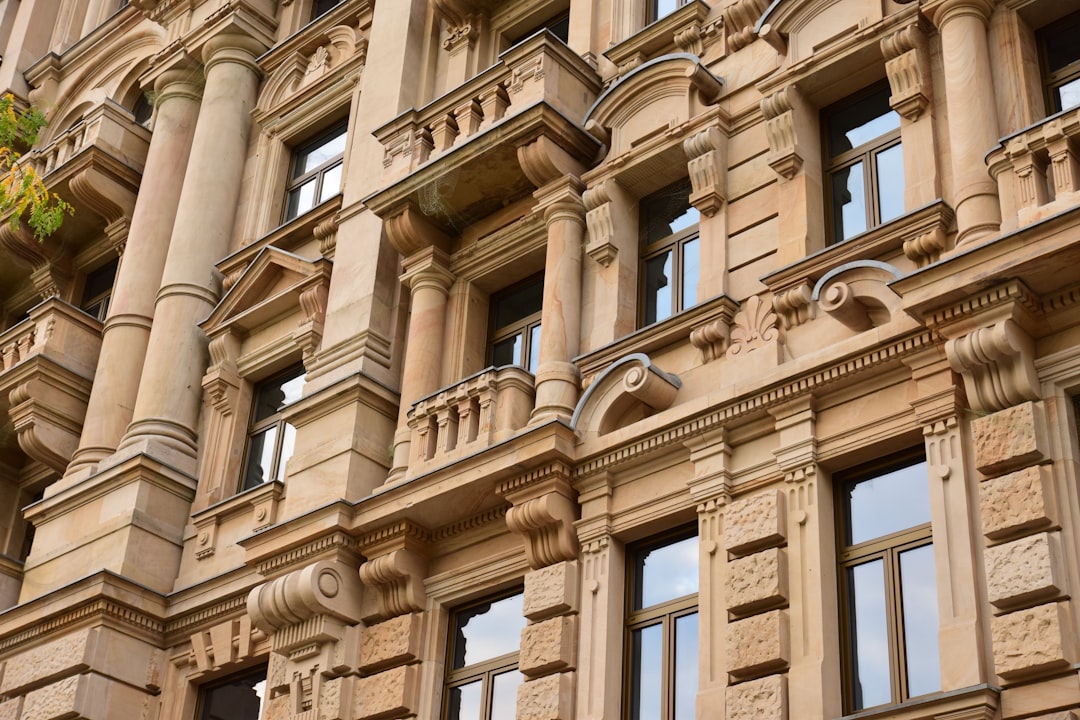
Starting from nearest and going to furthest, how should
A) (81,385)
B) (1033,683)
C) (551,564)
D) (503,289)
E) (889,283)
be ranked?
(1033,683), (889,283), (551,564), (503,289), (81,385)

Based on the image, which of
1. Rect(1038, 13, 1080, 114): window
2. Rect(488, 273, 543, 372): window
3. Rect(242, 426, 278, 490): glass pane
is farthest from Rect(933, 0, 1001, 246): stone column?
Rect(242, 426, 278, 490): glass pane

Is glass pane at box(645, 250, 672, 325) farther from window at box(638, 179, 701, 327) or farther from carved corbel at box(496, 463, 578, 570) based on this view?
carved corbel at box(496, 463, 578, 570)

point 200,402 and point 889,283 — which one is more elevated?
point 200,402

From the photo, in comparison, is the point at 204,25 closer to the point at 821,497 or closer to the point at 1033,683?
the point at 821,497

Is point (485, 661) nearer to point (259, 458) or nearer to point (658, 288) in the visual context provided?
point (658, 288)

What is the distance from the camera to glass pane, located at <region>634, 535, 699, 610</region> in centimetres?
1511

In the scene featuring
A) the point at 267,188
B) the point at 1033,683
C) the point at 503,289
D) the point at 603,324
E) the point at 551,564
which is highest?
the point at 267,188

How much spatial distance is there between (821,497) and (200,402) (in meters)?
11.0

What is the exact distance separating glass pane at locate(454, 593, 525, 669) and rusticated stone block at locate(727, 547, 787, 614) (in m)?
2.97

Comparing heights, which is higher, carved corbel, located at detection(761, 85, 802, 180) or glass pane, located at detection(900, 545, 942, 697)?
carved corbel, located at detection(761, 85, 802, 180)

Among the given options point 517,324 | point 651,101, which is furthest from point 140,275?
point 651,101

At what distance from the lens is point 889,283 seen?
13719 mm

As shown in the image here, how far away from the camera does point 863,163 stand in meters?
16.4

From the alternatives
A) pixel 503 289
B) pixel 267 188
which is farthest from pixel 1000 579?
pixel 267 188
